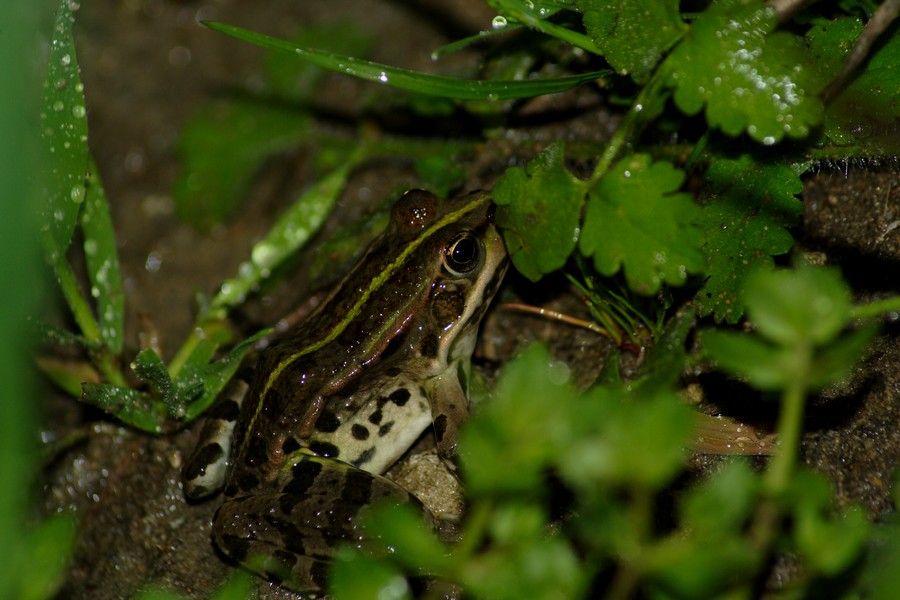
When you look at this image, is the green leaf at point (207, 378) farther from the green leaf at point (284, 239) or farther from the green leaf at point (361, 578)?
the green leaf at point (361, 578)

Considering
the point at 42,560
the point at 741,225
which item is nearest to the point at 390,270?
the point at 741,225

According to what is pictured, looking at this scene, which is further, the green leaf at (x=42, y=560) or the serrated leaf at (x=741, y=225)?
the serrated leaf at (x=741, y=225)

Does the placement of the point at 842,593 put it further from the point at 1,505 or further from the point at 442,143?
the point at 442,143

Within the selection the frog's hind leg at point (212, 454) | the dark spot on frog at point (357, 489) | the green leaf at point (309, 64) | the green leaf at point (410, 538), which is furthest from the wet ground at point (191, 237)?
the green leaf at point (410, 538)

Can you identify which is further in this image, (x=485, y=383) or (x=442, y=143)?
(x=442, y=143)

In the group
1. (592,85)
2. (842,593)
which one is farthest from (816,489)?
(592,85)

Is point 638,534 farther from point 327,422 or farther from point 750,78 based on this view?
point 327,422

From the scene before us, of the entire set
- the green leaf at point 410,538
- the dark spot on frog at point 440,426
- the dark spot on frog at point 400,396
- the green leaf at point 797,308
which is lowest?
the dark spot on frog at point 440,426
